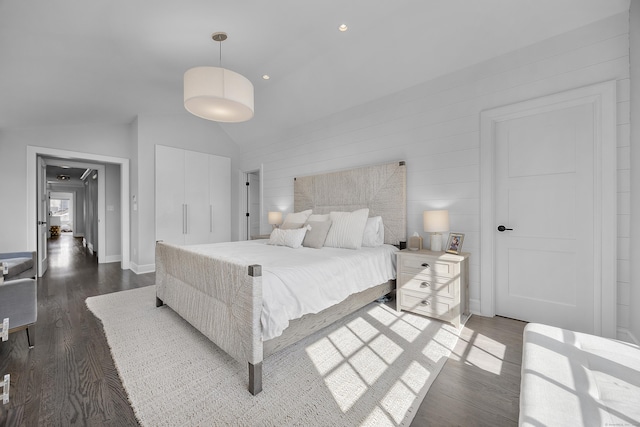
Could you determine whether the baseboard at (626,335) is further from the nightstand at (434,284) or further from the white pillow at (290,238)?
the white pillow at (290,238)

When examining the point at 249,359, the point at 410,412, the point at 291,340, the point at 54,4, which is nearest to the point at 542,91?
the point at 410,412

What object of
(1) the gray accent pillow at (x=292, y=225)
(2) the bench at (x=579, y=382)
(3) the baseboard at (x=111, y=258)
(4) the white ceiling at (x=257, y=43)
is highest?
(4) the white ceiling at (x=257, y=43)

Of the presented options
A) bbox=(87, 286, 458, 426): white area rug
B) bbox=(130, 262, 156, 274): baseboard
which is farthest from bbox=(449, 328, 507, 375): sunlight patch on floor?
bbox=(130, 262, 156, 274): baseboard

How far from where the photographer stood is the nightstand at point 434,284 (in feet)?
8.15

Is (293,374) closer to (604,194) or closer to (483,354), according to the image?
(483,354)

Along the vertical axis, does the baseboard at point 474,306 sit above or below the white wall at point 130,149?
below

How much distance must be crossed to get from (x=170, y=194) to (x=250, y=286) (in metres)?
4.33

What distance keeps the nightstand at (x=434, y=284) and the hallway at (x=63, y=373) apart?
2.37 m

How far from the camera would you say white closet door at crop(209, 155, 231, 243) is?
570cm

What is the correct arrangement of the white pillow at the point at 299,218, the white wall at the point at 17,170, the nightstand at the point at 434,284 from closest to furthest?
the nightstand at the point at 434,284 < the white pillow at the point at 299,218 < the white wall at the point at 17,170

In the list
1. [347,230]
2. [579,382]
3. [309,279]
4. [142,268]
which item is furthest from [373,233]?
[142,268]

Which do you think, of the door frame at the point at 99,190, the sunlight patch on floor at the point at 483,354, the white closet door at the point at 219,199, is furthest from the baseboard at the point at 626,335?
the door frame at the point at 99,190

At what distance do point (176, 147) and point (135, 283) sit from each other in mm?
2615

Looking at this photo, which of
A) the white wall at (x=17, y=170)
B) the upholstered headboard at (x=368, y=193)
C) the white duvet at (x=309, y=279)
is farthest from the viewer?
the white wall at (x=17, y=170)
